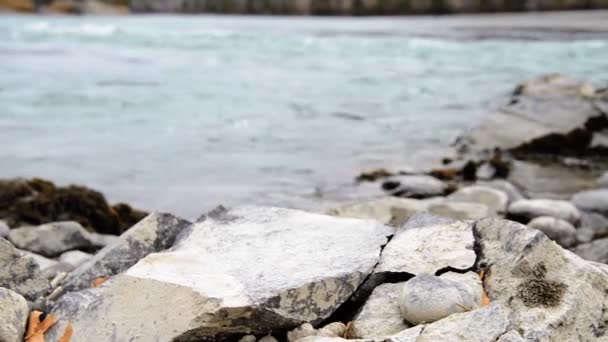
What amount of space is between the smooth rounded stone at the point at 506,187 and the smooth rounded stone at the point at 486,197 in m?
0.12

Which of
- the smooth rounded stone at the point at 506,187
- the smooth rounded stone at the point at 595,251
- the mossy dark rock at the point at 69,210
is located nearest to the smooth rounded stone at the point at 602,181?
the smooth rounded stone at the point at 506,187

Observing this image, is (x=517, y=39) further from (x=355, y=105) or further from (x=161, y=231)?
(x=161, y=231)

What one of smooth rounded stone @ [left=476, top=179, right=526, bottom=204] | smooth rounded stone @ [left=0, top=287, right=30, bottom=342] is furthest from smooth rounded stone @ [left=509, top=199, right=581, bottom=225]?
smooth rounded stone @ [left=0, top=287, right=30, bottom=342]

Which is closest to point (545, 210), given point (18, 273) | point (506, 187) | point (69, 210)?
point (506, 187)

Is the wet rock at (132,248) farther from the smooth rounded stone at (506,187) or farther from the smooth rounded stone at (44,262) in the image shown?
the smooth rounded stone at (506,187)

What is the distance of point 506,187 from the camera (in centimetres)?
650

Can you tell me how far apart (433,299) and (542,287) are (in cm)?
37

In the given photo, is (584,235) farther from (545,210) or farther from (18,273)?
(18,273)

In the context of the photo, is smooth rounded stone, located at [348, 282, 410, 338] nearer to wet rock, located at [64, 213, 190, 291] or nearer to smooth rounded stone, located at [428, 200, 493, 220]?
wet rock, located at [64, 213, 190, 291]

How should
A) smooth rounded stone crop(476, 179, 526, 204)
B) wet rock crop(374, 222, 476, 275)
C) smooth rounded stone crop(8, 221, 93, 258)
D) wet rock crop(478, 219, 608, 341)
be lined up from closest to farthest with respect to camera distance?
1. wet rock crop(478, 219, 608, 341)
2. wet rock crop(374, 222, 476, 275)
3. smooth rounded stone crop(8, 221, 93, 258)
4. smooth rounded stone crop(476, 179, 526, 204)

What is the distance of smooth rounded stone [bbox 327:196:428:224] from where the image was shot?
546 cm

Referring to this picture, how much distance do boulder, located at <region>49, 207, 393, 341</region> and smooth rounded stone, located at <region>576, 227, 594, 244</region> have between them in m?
2.37

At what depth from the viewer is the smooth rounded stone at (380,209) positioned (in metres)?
5.46

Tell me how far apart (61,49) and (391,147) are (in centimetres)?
1549
